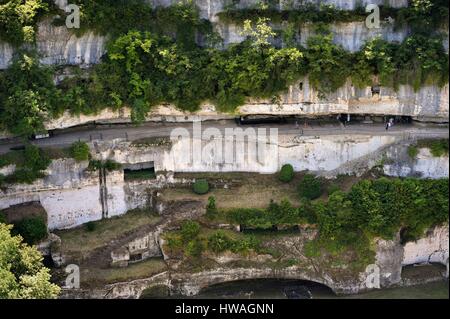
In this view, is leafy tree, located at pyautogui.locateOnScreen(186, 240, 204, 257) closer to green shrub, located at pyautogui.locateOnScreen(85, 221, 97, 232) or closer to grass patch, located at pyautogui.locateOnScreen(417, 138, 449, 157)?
green shrub, located at pyautogui.locateOnScreen(85, 221, 97, 232)

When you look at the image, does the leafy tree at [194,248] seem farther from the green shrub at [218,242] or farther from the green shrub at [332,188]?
the green shrub at [332,188]

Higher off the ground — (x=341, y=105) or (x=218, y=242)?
(x=341, y=105)

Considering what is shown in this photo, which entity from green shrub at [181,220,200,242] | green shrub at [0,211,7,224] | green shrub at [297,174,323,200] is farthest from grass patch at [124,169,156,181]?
green shrub at [297,174,323,200]

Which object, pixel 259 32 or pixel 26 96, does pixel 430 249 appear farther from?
pixel 26 96

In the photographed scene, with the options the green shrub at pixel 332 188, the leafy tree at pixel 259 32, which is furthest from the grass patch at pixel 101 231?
the leafy tree at pixel 259 32

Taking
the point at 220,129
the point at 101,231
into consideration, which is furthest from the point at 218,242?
the point at 220,129

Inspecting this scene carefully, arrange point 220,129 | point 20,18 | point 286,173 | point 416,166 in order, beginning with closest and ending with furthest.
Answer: point 20,18, point 416,166, point 286,173, point 220,129

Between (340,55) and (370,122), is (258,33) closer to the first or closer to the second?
(340,55)
